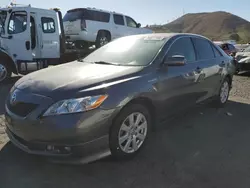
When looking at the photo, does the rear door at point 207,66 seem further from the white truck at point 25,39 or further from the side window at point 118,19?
the side window at point 118,19

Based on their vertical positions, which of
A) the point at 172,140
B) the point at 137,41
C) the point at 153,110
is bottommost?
the point at 172,140

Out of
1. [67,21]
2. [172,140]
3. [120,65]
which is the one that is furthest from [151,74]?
[67,21]

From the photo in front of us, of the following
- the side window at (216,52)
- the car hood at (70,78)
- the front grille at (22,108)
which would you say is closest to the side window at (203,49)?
the side window at (216,52)

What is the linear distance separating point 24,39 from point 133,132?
6775 mm

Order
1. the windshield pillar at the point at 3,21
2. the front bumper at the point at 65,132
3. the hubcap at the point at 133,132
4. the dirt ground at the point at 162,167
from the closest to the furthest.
A: the front bumper at the point at 65,132
the dirt ground at the point at 162,167
the hubcap at the point at 133,132
the windshield pillar at the point at 3,21

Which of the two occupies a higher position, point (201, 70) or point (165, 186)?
point (201, 70)

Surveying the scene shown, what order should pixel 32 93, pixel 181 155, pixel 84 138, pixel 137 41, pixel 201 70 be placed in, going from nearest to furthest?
pixel 84 138 < pixel 32 93 < pixel 181 155 < pixel 137 41 < pixel 201 70

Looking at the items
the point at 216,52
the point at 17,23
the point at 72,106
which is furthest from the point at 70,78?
the point at 17,23

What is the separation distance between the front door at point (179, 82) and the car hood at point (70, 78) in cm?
49

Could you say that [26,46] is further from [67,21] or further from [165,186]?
[165,186]

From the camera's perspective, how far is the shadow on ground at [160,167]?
303 centimetres

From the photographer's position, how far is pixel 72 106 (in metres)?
2.97

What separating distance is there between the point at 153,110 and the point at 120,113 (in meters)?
0.71

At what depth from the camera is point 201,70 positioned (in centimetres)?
487
